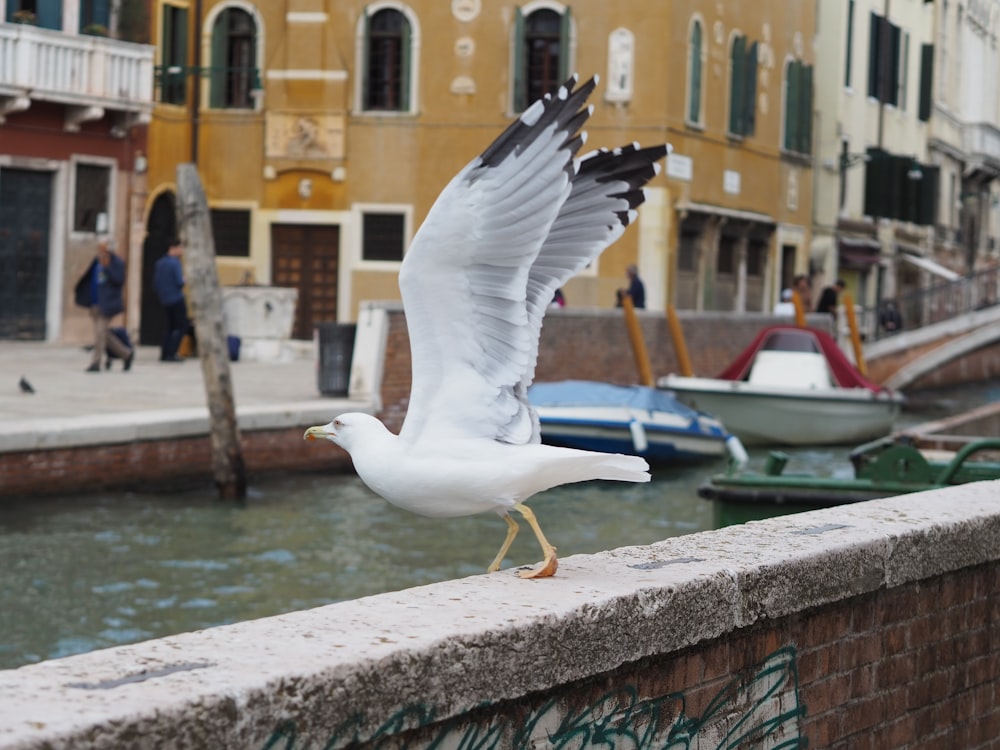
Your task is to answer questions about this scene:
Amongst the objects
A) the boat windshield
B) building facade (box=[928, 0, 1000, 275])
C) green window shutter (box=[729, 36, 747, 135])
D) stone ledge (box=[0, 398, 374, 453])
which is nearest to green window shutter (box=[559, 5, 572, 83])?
green window shutter (box=[729, 36, 747, 135])

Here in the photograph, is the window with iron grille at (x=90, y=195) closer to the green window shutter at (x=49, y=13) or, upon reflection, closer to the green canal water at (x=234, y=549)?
the green window shutter at (x=49, y=13)

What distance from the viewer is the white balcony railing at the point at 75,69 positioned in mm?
20406

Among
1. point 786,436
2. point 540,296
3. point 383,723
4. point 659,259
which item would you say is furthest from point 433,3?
point 383,723

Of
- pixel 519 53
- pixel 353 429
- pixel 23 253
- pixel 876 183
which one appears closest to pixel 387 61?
pixel 519 53

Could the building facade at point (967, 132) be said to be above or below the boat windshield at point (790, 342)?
above

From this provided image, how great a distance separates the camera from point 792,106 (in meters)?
29.0

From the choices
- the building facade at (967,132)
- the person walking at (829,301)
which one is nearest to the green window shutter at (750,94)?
the person walking at (829,301)

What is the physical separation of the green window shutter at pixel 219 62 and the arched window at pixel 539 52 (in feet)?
12.7

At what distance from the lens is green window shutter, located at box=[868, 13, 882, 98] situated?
110 feet

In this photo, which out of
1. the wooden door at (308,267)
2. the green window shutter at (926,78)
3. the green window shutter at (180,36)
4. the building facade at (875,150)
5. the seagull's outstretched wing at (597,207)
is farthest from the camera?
the green window shutter at (926,78)

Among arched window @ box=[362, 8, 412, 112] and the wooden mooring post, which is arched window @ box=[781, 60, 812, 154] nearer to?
arched window @ box=[362, 8, 412, 112]

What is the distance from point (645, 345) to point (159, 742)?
59.9 ft

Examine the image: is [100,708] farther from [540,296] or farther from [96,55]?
[96,55]

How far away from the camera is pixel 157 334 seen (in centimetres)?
2302
